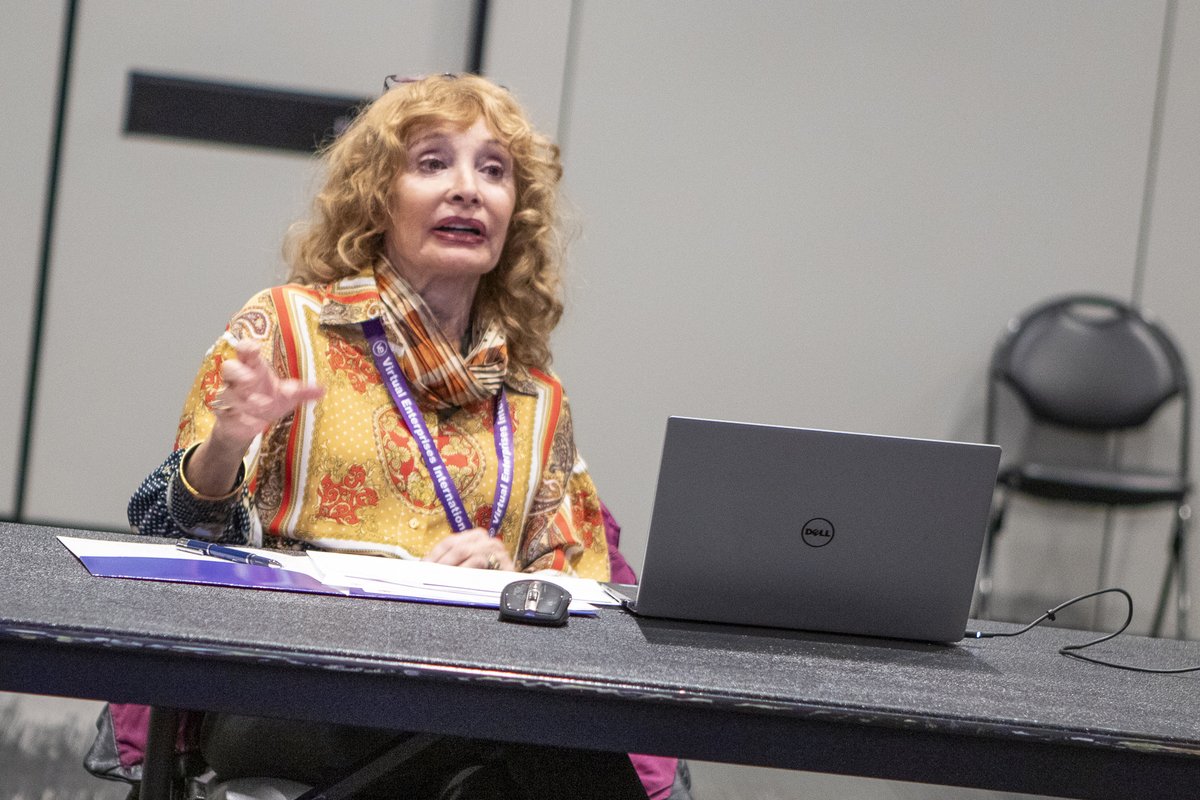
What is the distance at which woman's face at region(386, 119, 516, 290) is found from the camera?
1.71 metres

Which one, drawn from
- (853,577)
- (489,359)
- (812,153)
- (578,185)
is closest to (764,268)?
(812,153)

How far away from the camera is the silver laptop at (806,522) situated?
109cm

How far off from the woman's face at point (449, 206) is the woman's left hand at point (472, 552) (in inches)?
16.9

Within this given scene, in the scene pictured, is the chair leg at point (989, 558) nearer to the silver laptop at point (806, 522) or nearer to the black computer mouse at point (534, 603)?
the silver laptop at point (806, 522)

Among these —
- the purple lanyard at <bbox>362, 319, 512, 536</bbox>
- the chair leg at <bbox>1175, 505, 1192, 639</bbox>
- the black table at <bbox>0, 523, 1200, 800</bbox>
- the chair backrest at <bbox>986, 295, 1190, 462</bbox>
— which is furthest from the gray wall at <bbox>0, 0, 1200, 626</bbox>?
the black table at <bbox>0, 523, 1200, 800</bbox>

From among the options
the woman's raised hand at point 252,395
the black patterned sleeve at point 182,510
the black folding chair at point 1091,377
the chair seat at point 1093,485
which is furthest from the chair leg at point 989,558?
the woman's raised hand at point 252,395

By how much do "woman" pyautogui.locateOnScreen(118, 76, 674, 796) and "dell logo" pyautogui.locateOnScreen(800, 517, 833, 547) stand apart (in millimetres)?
391

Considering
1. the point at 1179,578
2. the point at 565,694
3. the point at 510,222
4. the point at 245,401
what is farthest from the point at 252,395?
the point at 1179,578

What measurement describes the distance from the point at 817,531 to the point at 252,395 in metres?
0.56

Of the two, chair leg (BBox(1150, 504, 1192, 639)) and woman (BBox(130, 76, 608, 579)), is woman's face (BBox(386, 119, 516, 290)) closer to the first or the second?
woman (BBox(130, 76, 608, 579))

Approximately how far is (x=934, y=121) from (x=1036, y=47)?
0.36 metres

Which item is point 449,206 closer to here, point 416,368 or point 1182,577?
point 416,368

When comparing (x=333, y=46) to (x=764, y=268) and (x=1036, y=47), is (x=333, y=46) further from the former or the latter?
(x=1036, y=47)

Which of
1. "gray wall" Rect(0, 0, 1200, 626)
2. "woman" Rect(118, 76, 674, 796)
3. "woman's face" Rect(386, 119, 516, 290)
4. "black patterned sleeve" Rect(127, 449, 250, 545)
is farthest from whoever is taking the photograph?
"gray wall" Rect(0, 0, 1200, 626)
